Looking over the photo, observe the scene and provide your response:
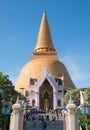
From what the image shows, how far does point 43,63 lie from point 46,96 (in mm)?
9405

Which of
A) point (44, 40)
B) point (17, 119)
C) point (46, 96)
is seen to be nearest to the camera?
point (17, 119)

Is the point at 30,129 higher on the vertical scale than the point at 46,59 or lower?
lower

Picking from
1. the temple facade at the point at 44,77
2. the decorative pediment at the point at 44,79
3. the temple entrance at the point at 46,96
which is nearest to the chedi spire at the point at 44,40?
the temple facade at the point at 44,77

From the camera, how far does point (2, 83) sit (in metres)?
29.2

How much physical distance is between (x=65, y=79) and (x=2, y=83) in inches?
1119

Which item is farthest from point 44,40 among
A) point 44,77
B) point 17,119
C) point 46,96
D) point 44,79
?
point 17,119

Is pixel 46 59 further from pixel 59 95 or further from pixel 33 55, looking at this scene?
pixel 59 95

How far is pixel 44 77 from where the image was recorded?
50750 millimetres

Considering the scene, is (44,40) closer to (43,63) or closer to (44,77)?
(43,63)

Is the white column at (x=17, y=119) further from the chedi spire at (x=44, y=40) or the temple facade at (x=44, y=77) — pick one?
the chedi spire at (x=44, y=40)

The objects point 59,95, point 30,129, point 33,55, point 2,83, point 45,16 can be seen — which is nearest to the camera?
point 30,129

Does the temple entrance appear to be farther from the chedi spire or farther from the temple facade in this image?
the chedi spire

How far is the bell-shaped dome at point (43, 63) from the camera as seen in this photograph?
55281mm

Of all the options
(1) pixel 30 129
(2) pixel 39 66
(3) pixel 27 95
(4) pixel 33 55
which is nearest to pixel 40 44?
(4) pixel 33 55
